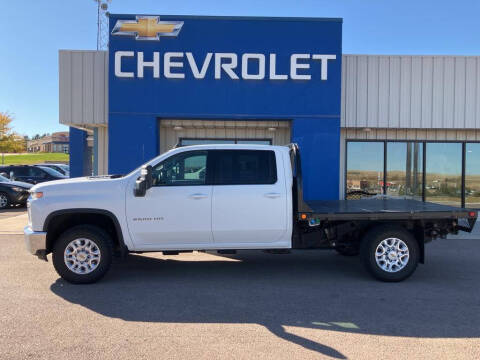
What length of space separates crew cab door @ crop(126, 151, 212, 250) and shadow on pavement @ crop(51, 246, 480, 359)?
0.66m

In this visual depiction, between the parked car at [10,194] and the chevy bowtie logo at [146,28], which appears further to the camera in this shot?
the parked car at [10,194]

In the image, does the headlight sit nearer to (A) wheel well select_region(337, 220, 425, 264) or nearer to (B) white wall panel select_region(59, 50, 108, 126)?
(A) wheel well select_region(337, 220, 425, 264)

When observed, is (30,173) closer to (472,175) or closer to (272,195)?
(272,195)

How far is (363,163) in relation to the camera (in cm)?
1254

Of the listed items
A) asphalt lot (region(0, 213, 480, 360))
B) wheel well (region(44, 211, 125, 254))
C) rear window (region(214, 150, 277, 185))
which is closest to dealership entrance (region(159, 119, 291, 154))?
asphalt lot (region(0, 213, 480, 360))

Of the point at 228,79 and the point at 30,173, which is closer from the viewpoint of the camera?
the point at 228,79

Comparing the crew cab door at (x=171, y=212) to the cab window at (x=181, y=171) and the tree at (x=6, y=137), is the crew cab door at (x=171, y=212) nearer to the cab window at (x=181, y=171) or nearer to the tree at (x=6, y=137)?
the cab window at (x=181, y=171)

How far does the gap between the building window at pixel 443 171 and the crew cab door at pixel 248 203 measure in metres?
8.48

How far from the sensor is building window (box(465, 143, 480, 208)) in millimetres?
12828

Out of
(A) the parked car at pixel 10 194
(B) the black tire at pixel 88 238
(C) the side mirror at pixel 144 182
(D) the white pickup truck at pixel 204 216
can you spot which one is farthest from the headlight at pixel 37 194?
(A) the parked car at pixel 10 194

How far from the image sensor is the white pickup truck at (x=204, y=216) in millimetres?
5738

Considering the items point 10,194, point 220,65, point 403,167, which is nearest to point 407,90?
point 403,167

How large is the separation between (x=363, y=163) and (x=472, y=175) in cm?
358

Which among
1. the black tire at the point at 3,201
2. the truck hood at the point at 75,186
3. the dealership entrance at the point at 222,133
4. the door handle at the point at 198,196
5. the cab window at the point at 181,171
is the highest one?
the dealership entrance at the point at 222,133
